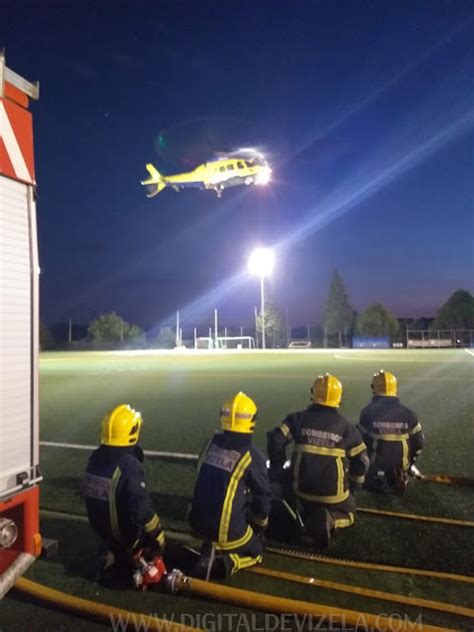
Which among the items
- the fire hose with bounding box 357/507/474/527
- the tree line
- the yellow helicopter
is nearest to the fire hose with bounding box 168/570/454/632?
the fire hose with bounding box 357/507/474/527

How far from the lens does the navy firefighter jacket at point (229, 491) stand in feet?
13.4

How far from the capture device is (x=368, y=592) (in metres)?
3.76

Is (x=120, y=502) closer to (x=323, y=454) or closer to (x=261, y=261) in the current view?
(x=323, y=454)

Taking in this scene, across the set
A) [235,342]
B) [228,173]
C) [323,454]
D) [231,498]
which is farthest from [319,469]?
[235,342]

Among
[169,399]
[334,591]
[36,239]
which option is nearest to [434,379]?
[169,399]

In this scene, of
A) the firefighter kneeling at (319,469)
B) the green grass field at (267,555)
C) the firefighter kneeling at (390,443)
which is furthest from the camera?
the firefighter kneeling at (390,443)

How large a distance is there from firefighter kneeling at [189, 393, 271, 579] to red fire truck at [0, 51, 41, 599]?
127cm

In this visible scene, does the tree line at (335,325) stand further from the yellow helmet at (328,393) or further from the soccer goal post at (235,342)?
the yellow helmet at (328,393)

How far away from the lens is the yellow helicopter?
37875 mm

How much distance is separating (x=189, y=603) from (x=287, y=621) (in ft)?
2.34

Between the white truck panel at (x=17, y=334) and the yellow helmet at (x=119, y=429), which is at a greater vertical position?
the white truck panel at (x=17, y=334)

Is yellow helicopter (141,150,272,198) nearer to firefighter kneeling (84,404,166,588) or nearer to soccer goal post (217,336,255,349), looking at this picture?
soccer goal post (217,336,255,349)

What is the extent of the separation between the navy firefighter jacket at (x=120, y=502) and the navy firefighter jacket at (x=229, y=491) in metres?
0.39

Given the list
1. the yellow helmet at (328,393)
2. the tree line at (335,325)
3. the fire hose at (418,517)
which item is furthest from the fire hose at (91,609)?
the tree line at (335,325)
